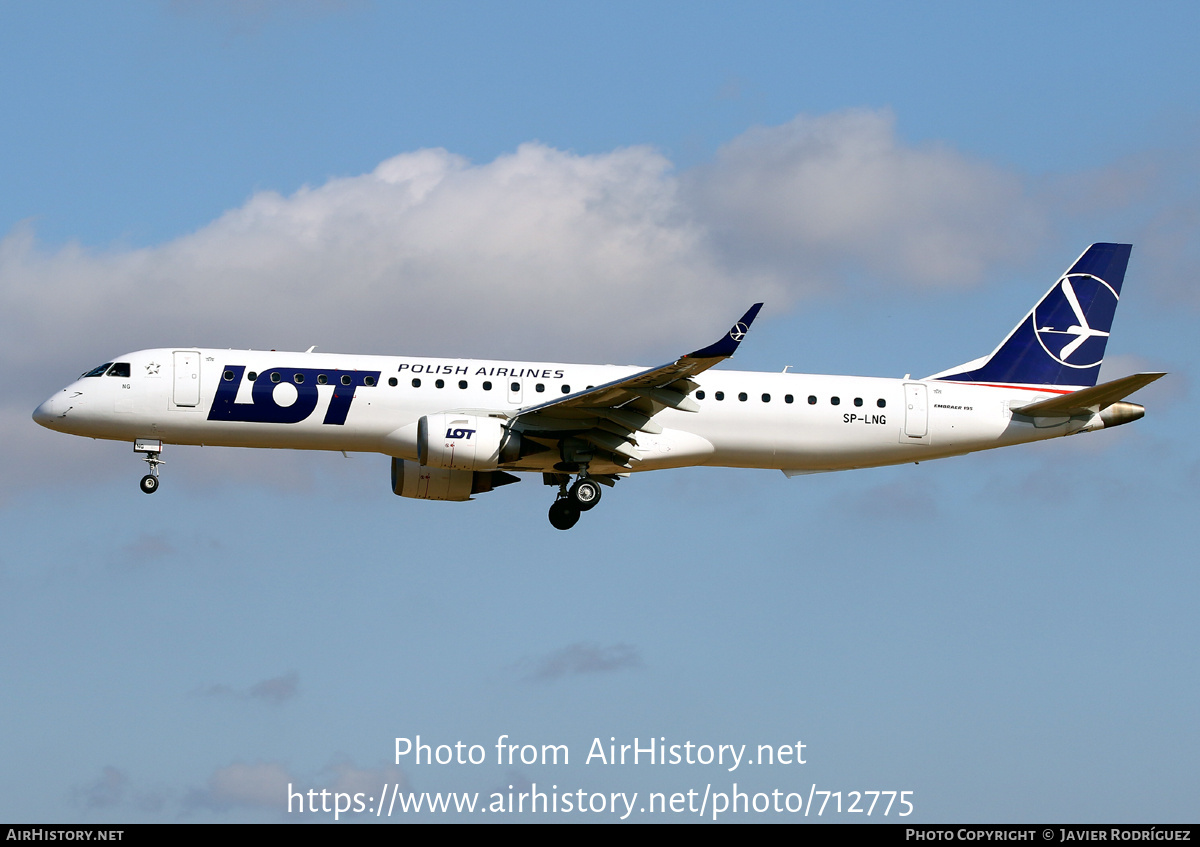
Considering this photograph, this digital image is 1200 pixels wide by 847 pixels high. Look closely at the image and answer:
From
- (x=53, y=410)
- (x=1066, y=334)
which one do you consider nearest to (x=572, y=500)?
(x=53, y=410)

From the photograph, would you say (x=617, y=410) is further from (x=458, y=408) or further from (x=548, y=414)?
(x=458, y=408)

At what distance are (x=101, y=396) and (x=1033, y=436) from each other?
81.9ft

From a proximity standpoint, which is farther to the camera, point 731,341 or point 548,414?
point 548,414

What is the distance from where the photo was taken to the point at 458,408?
4106cm

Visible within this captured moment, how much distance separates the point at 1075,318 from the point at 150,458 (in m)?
26.5

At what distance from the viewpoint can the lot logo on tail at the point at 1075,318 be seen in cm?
4697

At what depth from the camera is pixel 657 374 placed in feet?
126

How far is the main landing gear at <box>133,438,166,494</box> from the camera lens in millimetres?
40875

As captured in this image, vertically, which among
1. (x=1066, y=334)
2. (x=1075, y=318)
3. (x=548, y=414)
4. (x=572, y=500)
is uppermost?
(x=1075, y=318)

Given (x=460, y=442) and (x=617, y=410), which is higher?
(x=617, y=410)

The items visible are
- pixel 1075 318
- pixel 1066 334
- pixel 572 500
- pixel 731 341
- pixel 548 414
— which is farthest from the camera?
pixel 1075 318

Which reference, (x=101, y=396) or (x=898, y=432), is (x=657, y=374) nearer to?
(x=898, y=432)

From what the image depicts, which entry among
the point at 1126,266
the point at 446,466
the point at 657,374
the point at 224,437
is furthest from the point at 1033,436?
the point at 224,437
